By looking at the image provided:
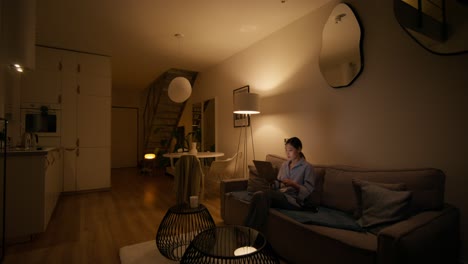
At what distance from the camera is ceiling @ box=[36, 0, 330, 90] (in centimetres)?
285

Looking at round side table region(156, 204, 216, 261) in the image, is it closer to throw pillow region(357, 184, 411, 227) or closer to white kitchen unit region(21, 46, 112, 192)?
throw pillow region(357, 184, 411, 227)

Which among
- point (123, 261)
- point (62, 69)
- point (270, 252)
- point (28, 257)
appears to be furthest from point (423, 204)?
point (62, 69)

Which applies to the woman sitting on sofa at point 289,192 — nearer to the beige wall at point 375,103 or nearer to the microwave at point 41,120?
the beige wall at point 375,103

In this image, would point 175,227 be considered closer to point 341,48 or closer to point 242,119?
point 341,48

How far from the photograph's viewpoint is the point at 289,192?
94.5 inches

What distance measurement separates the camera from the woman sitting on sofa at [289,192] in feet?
7.06

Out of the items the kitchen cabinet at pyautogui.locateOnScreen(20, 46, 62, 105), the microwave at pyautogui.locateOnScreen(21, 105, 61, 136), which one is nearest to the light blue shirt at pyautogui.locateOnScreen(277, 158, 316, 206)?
the microwave at pyautogui.locateOnScreen(21, 105, 61, 136)

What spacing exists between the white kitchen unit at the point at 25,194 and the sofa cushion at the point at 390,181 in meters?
2.96

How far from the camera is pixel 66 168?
14.0ft

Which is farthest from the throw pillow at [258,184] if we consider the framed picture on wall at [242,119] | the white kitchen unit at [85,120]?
the white kitchen unit at [85,120]

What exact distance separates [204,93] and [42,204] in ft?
13.2

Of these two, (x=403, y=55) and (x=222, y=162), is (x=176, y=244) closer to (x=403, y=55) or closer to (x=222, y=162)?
(x=222, y=162)

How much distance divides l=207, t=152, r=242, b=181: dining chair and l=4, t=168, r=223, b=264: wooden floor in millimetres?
276

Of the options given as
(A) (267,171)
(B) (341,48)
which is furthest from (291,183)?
(B) (341,48)
